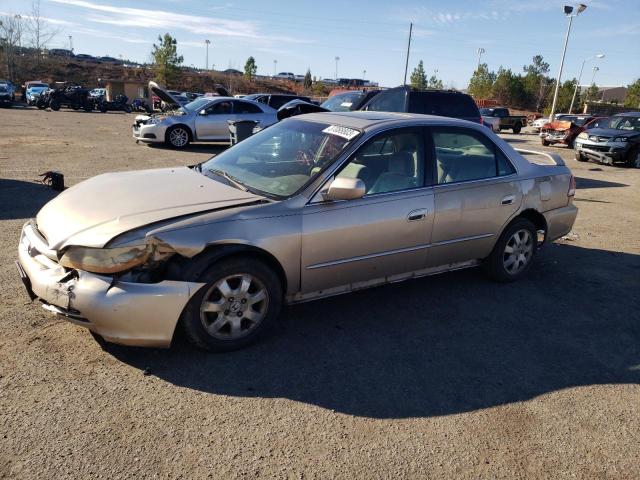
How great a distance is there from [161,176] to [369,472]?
9.41 ft

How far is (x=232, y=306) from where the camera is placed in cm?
337

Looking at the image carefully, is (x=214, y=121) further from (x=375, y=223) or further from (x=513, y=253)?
(x=375, y=223)

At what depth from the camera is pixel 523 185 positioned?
486 cm

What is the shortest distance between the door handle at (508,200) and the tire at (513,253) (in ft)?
0.82

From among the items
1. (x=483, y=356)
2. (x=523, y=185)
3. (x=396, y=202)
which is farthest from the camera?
(x=523, y=185)

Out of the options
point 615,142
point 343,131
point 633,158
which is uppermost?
point 343,131

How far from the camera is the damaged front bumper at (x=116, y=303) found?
298cm

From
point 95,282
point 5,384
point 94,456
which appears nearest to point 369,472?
point 94,456

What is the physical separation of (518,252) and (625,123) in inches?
567

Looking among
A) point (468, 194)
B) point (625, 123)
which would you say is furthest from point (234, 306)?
point (625, 123)

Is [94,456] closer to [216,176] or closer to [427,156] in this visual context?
[216,176]

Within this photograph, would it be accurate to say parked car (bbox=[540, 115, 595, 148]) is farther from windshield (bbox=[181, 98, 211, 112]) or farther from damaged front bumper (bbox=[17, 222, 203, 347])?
damaged front bumper (bbox=[17, 222, 203, 347])

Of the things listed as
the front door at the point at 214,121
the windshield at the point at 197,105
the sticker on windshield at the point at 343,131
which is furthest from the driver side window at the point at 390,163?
the windshield at the point at 197,105

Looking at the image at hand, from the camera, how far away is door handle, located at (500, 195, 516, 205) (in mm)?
4687
